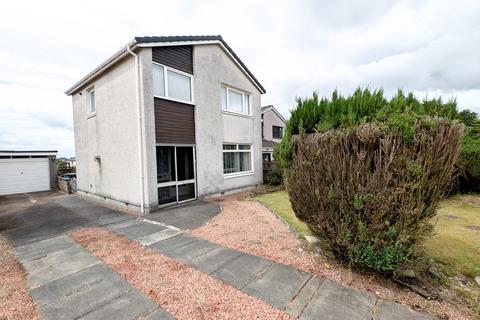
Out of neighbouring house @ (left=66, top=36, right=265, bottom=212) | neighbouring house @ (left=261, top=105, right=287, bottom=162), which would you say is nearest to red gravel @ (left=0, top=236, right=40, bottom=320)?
neighbouring house @ (left=66, top=36, right=265, bottom=212)

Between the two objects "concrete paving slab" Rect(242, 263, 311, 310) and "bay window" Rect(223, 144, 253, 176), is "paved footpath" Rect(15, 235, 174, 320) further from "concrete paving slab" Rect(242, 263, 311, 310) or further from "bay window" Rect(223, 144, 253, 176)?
"bay window" Rect(223, 144, 253, 176)

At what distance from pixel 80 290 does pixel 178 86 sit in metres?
7.63

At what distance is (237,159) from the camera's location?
12.1 metres

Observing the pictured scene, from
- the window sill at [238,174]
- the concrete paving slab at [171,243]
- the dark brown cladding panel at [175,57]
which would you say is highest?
the dark brown cladding panel at [175,57]

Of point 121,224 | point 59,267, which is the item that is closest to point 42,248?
point 59,267

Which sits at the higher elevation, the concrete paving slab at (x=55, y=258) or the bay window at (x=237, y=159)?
the bay window at (x=237, y=159)

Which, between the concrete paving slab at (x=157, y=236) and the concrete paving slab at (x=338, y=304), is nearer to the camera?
the concrete paving slab at (x=338, y=304)

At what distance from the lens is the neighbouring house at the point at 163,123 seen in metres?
7.73

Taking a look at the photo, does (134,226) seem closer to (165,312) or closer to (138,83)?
(165,312)

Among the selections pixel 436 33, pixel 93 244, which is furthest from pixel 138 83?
pixel 436 33

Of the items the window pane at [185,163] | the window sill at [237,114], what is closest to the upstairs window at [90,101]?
the window pane at [185,163]

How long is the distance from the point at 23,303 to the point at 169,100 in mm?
7009

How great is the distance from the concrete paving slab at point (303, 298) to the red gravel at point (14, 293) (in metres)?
3.28

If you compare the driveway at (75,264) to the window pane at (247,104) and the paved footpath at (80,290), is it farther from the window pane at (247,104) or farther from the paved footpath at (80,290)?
the window pane at (247,104)
